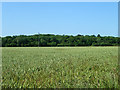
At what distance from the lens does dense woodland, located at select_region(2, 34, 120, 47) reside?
16695 millimetres

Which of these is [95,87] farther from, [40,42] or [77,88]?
[40,42]

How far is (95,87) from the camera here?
6.79 ft

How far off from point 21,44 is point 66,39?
6296 millimetres

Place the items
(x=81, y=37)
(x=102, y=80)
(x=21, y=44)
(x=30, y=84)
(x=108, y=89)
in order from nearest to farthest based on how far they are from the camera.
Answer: (x=108, y=89), (x=30, y=84), (x=102, y=80), (x=21, y=44), (x=81, y=37)

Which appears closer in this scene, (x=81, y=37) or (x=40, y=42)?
(x=40, y=42)

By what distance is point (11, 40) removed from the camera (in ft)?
63.1

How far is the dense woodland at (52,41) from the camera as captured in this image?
657 inches

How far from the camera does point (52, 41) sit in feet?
55.3

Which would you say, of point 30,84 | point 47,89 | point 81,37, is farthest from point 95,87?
point 81,37

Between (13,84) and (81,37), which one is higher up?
(81,37)

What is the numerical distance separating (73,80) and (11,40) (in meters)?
18.3

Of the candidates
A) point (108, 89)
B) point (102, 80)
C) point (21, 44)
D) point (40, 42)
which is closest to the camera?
point (108, 89)

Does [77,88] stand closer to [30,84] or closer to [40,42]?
[30,84]

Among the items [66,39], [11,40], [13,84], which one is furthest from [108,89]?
[11,40]
